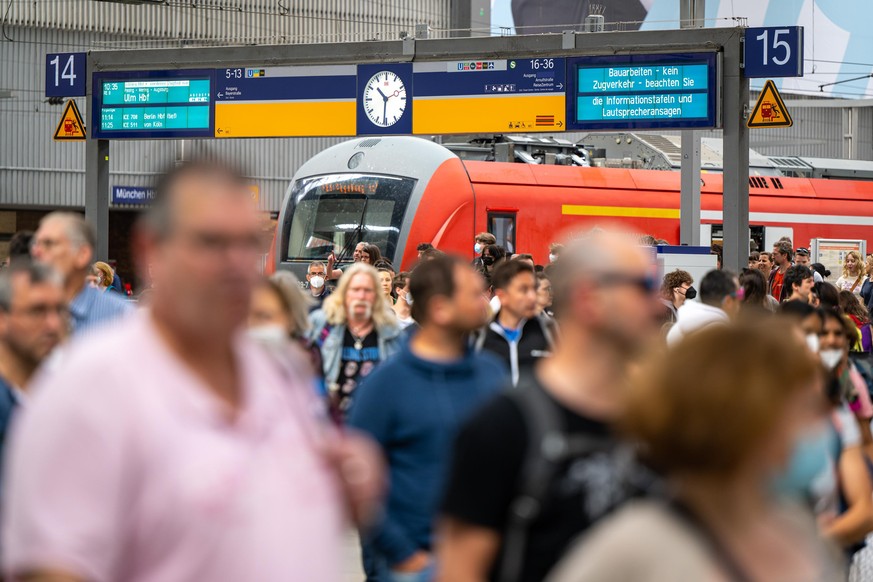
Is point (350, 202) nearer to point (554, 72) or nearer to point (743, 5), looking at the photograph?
point (554, 72)

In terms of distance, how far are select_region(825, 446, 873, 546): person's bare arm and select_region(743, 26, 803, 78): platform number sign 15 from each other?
33.1 ft

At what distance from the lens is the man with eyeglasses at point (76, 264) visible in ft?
17.7

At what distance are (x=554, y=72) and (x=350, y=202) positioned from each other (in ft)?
18.1

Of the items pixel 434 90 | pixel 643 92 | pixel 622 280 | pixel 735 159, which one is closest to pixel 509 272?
pixel 622 280

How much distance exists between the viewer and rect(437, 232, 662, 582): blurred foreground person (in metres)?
3.01

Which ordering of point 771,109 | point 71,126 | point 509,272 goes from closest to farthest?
point 509,272 < point 771,109 < point 71,126

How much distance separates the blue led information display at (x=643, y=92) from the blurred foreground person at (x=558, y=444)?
12486 millimetres

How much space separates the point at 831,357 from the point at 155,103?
549 inches

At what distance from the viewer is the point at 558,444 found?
3.01 metres

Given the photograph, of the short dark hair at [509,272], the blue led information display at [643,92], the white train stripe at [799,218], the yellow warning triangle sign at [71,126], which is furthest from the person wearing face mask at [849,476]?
the white train stripe at [799,218]

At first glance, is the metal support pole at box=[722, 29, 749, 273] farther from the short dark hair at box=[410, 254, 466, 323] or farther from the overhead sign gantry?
the short dark hair at box=[410, 254, 466, 323]

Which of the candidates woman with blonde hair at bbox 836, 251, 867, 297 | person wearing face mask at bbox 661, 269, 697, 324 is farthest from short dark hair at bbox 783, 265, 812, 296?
→ woman with blonde hair at bbox 836, 251, 867, 297

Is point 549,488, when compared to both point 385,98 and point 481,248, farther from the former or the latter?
point 385,98

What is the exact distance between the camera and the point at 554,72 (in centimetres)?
1642
